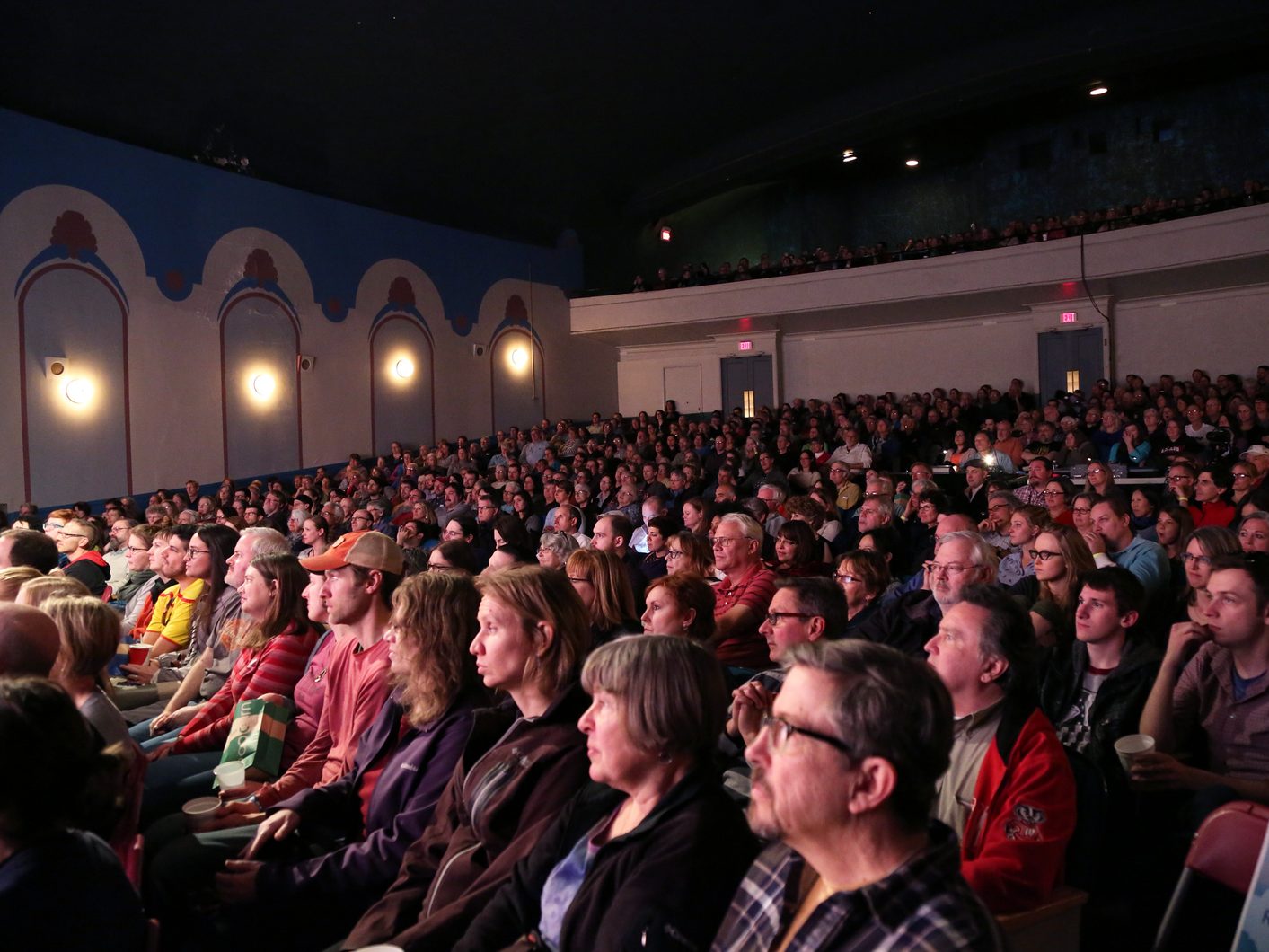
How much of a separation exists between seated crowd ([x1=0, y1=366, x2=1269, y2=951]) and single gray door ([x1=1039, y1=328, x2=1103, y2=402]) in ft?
30.0

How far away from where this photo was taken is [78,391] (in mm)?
10734

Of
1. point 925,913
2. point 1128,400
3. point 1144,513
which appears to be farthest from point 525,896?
point 1128,400

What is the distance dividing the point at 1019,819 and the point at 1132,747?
1.97 ft

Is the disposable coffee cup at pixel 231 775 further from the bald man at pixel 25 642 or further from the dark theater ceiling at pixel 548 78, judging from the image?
the dark theater ceiling at pixel 548 78

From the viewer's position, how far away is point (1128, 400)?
10453 mm

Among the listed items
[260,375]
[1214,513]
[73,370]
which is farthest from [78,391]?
[1214,513]

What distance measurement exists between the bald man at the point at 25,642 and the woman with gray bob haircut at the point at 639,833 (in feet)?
3.73

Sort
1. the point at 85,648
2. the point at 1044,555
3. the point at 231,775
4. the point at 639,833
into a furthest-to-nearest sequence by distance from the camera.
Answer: the point at 1044,555, the point at 231,775, the point at 85,648, the point at 639,833

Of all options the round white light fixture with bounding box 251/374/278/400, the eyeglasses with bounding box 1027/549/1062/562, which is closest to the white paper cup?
the eyeglasses with bounding box 1027/549/1062/562

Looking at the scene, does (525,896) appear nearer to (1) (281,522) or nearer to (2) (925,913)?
(2) (925,913)

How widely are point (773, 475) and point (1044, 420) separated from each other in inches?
125

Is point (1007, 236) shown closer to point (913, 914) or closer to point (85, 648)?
point (85, 648)

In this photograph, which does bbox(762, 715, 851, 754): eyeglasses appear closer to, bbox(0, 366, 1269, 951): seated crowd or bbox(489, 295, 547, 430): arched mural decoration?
bbox(0, 366, 1269, 951): seated crowd

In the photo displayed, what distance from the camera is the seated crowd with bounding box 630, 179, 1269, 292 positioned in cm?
1133
